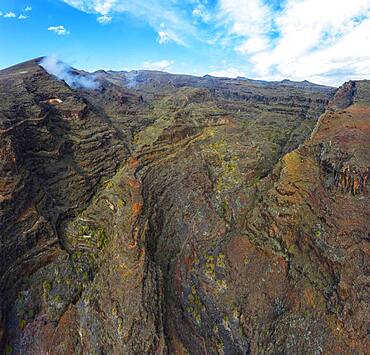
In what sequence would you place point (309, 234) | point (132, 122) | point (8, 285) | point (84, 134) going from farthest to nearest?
point (132, 122), point (84, 134), point (309, 234), point (8, 285)

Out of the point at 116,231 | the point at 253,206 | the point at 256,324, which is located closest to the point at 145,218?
the point at 116,231

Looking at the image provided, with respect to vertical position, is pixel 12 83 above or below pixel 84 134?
above

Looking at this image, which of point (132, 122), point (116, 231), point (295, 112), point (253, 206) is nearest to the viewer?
point (116, 231)

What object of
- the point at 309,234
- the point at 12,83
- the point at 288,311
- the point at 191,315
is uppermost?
the point at 12,83

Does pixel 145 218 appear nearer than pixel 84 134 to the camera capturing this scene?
Yes

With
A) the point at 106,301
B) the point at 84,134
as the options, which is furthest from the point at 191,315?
the point at 84,134

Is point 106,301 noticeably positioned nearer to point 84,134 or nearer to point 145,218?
point 145,218

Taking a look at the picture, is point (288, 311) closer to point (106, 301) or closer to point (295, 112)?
point (106, 301)
